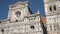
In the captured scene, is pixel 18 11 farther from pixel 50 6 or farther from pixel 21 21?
pixel 50 6

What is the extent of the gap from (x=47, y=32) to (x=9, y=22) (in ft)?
24.2

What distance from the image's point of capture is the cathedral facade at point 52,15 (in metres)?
32.3

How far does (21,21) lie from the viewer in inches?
1297

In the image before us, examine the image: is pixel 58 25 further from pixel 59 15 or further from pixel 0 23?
pixel 0 23

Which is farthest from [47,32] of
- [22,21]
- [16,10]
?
[16,10]

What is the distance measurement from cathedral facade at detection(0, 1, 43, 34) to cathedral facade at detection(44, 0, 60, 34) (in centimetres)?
229

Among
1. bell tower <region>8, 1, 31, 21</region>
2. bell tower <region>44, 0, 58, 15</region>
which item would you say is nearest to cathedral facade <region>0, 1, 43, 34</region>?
bell tower <region>8, 1, 31, 21</region>

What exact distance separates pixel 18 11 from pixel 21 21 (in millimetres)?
2393

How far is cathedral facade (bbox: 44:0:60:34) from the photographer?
106 feet

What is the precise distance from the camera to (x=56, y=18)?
32.9m

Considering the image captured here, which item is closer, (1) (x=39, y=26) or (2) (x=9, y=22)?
(1) (x=39, y=26)

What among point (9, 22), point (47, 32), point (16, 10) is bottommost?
point (47, 32)

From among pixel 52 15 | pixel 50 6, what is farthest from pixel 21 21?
pixel 50 6

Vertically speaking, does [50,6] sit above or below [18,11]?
above
